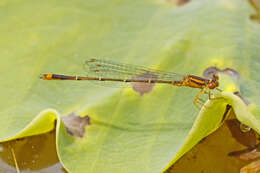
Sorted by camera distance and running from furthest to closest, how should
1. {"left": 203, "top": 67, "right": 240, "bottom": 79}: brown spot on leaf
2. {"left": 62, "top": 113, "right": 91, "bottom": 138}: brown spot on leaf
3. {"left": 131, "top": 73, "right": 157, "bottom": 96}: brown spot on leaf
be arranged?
1. {"left": 131, "top": 73, "right": 157, "bottom": 96}: brown spot on leaf
2. {"left": 203, "top": 67, "right": 240, "bottom": 79}: brown spot on leaf
3. {"left": 62, "top": 113, "right": 91, "bottom": 138}: brown spot on leaf

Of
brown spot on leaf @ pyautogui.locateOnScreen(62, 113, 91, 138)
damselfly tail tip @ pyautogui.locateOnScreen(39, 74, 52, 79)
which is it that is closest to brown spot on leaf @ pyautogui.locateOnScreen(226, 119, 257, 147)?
brown spot on leaf @ pyautogui.locateOnScreen(62, 113, 91, 138)

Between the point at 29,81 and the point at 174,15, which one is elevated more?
the point at 174,15

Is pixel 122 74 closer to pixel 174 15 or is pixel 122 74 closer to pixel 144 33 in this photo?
pixel 144 33

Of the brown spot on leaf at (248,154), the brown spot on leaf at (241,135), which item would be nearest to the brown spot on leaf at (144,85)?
the brown spot on leaf at (241,135)

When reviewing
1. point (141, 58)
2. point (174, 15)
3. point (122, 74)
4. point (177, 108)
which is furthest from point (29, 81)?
point (174, 15)

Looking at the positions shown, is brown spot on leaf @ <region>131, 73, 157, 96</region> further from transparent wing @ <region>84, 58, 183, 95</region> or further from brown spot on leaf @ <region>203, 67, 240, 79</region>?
brown spot on leaf @ <region>203, 67, 240, 79</region>

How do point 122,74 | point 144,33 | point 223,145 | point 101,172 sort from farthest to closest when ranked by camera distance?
point 144,33
point 122,74
point 223,145
point 101,172
